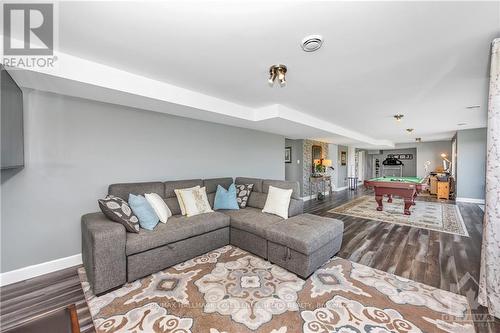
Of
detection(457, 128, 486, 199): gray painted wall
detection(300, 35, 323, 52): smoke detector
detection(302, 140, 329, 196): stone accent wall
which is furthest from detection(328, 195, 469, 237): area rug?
detection(300, 35, 323, 52): smoke detector

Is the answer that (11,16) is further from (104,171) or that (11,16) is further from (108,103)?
(104,171)

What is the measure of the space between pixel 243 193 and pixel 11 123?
300 cm

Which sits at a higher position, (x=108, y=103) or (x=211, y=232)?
(x=108, y=103)

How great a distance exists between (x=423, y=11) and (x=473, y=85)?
237 cm

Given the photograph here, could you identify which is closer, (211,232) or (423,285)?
(423,285)

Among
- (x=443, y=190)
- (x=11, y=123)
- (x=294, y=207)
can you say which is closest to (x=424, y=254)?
(x=294, y=207)

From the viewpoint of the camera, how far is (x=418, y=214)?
486cm

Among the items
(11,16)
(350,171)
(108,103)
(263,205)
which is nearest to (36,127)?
(108,103)

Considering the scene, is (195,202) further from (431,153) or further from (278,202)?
(431,153)

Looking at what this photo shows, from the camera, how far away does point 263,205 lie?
348 cm

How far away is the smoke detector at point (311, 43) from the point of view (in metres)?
1.75

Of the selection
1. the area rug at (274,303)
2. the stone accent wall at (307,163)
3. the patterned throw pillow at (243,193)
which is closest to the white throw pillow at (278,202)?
the patterned throw pillow at (243,193)

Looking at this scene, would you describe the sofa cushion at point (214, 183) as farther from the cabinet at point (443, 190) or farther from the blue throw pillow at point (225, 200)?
the cabinet at point (443, 190)

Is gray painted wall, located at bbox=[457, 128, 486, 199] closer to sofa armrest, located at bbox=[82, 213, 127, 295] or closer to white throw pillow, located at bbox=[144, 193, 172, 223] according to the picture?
white throw pillow, located at bbox=[144, 193, 172, 223]
